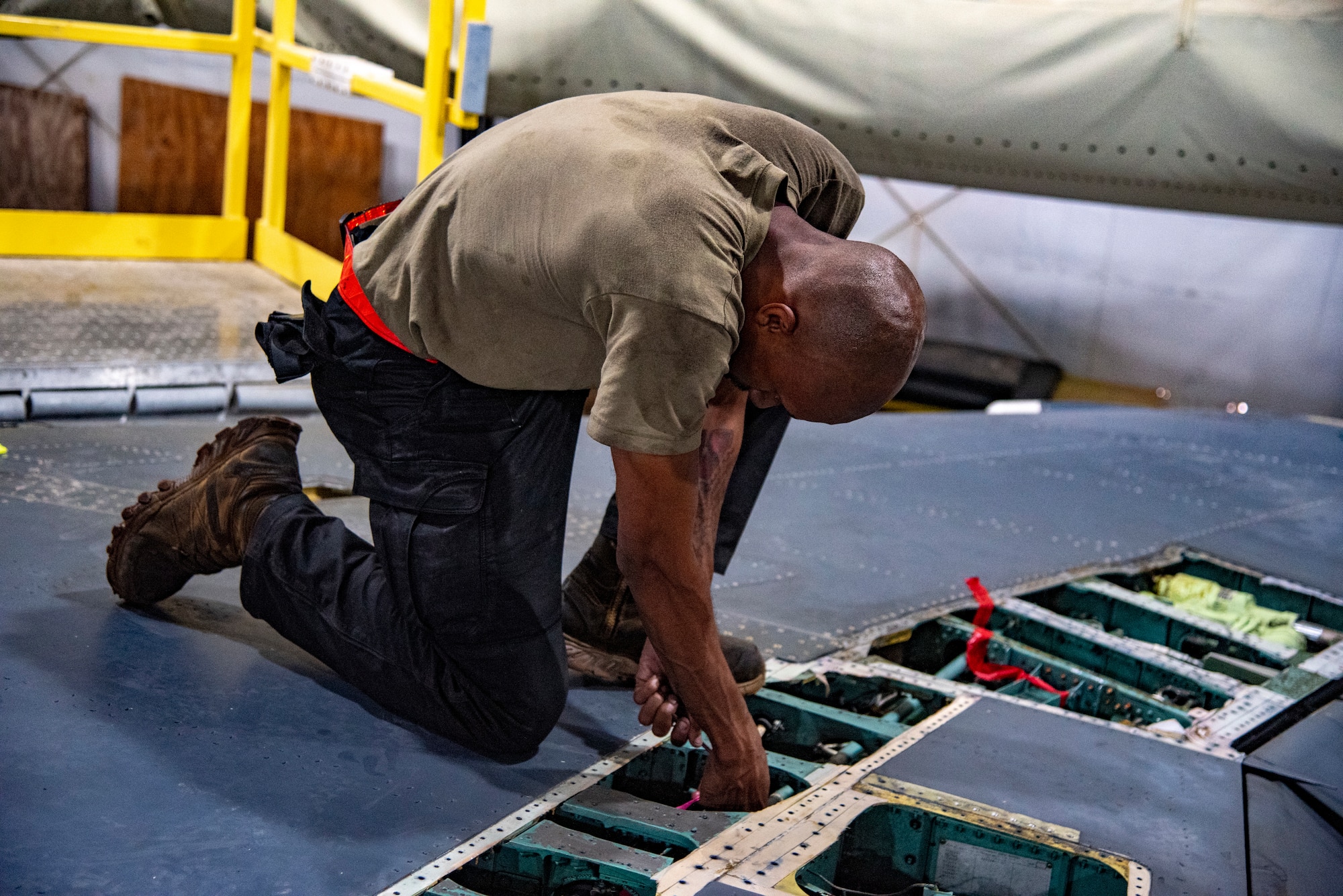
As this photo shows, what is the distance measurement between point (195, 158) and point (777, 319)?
7886mm

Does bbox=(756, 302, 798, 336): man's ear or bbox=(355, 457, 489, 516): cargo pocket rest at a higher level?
bbox=(756, 302, 798, 336): man's ear

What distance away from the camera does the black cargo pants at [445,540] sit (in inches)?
89.0

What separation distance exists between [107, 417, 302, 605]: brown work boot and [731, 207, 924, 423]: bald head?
115cm

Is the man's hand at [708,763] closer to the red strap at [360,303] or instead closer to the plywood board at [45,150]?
the red strap at [360,303]

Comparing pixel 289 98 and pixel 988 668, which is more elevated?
pixel 289 98

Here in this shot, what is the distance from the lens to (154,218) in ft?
20.4

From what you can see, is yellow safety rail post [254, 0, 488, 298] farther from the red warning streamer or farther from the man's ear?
the man's ear

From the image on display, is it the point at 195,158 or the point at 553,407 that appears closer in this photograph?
the point at 553,407

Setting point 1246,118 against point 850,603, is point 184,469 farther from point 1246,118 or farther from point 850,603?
point 1246,118

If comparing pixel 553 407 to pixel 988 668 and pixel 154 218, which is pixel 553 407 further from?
pixel 154 218

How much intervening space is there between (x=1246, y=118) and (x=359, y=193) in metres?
6.21

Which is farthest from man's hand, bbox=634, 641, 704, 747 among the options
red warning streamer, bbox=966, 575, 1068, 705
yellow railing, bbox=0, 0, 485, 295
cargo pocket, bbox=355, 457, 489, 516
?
yellow railing, bbox=0, 0, 485, 295

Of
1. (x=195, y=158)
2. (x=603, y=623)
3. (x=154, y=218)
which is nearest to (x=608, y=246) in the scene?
(x=603, y=623)

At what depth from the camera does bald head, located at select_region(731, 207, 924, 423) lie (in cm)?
185
